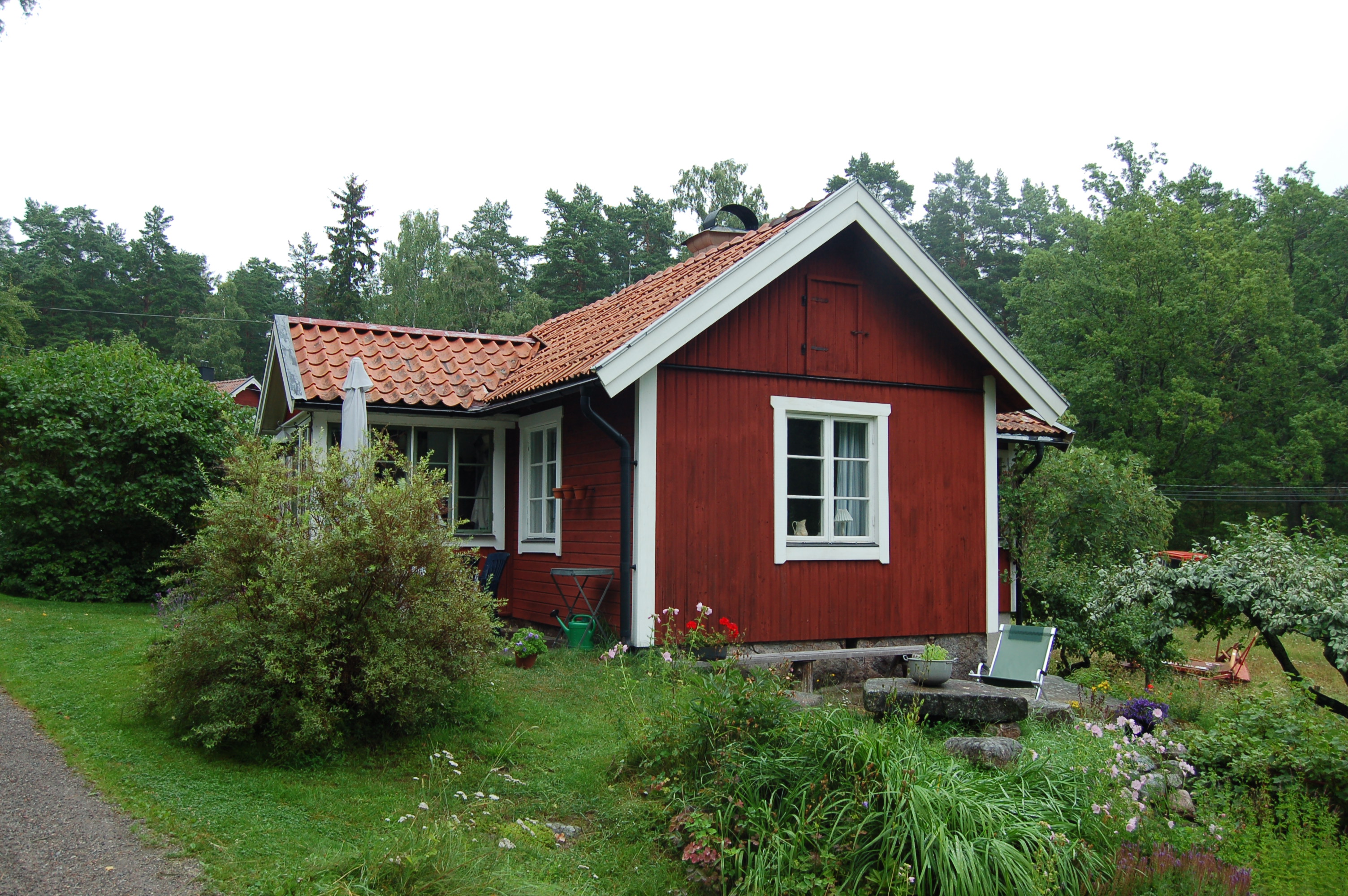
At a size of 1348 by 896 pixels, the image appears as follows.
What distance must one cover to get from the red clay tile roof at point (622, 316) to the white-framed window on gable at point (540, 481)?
1.85 feet

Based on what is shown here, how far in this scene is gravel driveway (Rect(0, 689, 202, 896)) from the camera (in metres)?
3.79

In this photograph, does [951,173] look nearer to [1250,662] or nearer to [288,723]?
[1250,662]

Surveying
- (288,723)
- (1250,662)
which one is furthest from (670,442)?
(1250,662)

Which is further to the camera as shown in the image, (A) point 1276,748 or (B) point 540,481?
(B) point 540,481

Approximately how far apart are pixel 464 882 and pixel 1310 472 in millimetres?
32076

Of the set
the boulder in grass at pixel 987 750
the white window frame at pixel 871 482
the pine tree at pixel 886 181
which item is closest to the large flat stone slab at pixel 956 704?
the boulder in grass at pixel 987 750

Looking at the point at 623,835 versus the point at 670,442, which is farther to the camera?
the point at 670,442

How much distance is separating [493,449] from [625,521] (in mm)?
3349

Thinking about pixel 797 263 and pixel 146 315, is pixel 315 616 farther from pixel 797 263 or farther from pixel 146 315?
pixel 146 315

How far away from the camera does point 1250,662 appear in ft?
62.1

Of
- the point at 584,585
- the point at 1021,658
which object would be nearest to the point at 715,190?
the point at 584,585

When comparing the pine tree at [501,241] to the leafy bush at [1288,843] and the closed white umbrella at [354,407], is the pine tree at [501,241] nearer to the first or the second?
the closed white umbrella at [354,407]

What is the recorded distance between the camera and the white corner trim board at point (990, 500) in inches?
435

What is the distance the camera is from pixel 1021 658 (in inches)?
368
